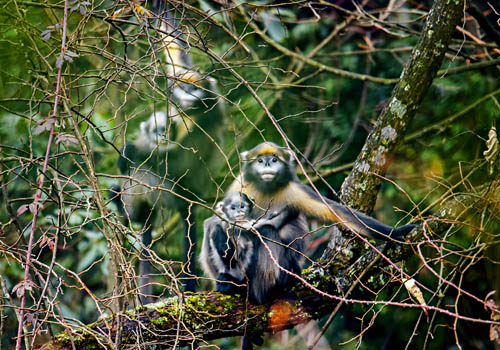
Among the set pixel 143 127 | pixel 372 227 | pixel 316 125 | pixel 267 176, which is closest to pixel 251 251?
pixel 267 176

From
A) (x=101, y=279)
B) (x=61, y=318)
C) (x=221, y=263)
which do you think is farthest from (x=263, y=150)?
(x=101, y=279)

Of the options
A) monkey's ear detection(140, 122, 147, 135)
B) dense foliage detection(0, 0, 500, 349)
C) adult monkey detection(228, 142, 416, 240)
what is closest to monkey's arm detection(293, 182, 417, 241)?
adult monkey detection(228, 142, 416, 240)

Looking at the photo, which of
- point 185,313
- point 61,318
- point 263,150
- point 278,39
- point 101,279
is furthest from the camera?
point 101,279

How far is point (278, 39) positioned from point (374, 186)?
7.42 feet

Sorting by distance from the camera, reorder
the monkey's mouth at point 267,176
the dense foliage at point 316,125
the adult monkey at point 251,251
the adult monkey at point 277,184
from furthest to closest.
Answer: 1. the dense foliage at point 316,125
2. the monkey's mouth at point 267,176
3. the adult monkey at point 277,184
4. the adult monkey at point 251,251

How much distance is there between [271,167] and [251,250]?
63 centimetres

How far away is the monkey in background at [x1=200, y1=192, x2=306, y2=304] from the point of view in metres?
3.76

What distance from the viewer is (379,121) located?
12.0 feet

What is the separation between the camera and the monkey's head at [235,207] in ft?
12.7

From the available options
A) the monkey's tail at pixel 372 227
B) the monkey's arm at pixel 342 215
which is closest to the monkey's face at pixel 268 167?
the monkey's arm at pixel 342 215

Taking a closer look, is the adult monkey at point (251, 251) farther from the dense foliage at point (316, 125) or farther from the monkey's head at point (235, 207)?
the dense foliage at point (316, 125)

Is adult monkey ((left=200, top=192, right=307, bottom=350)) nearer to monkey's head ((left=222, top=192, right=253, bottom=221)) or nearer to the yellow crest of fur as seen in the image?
monkey's head ((left=222, top=192, right=253, bottom=221))

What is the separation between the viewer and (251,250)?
3.90m

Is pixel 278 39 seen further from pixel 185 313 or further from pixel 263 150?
pixel 185 313
